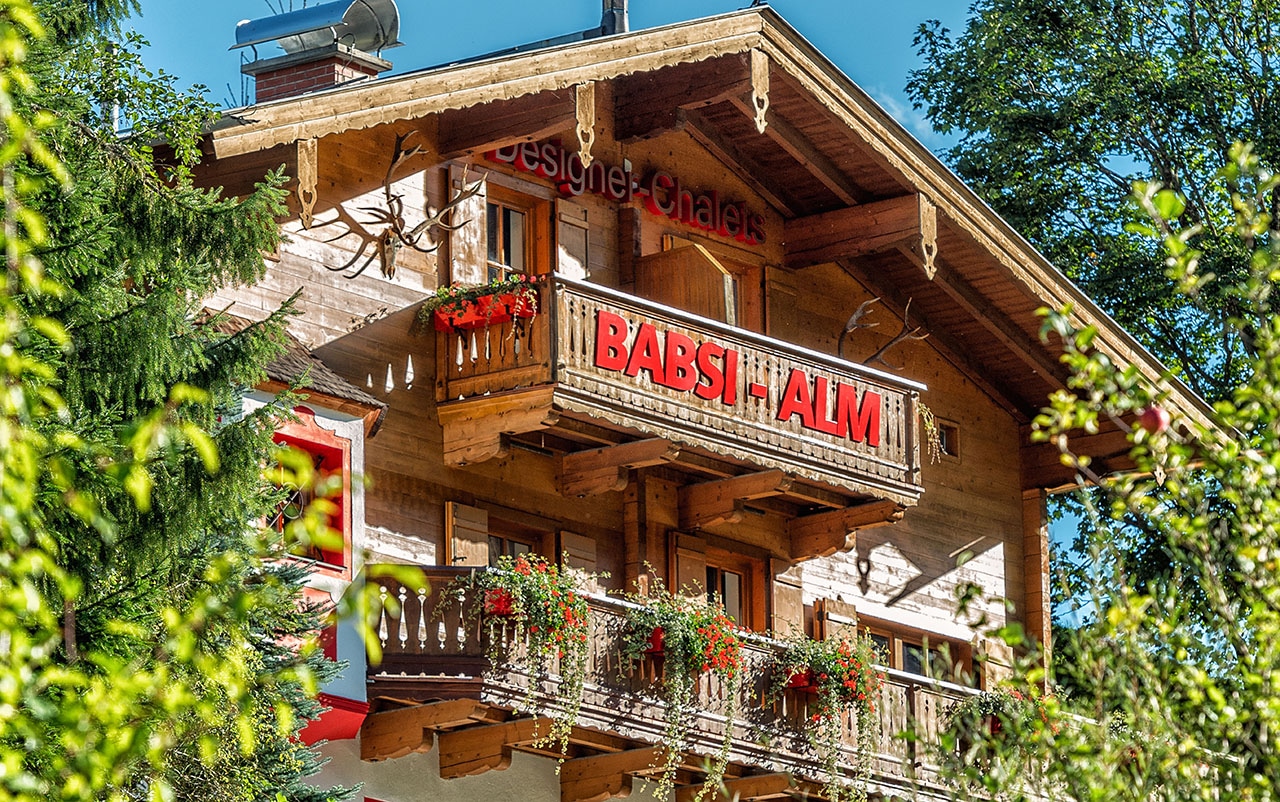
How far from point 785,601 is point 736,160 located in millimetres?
4851

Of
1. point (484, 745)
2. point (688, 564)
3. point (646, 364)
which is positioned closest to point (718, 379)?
point (646, 364)

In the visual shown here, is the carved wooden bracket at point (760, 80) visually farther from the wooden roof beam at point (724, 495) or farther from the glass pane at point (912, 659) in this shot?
the glass pane at point (912, 659)

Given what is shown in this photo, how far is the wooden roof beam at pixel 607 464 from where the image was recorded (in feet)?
74.9

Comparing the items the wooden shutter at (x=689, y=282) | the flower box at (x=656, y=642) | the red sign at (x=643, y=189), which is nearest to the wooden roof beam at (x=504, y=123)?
the red sign at (x=643, y=189)

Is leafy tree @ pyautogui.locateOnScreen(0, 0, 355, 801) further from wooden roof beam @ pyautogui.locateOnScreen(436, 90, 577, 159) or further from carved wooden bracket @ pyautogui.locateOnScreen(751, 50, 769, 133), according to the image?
carved wooden bracket @ pyautogui.locateOnScreen(751, 50, 769, 133)

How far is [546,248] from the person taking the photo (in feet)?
79.7

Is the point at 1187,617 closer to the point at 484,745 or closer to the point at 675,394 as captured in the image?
the point at 484,745

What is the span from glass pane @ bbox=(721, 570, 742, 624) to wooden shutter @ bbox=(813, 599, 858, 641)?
956mm

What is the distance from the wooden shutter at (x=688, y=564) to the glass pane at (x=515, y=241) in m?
3.19

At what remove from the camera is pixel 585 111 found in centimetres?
2216

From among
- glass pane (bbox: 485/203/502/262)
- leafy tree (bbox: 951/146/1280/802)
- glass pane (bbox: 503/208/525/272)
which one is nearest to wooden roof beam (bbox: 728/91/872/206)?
glass pane (bbox: 503/208/525/272)

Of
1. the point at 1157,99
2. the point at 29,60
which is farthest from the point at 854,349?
the point at 29,60

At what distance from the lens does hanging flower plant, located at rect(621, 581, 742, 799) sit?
2177 cm

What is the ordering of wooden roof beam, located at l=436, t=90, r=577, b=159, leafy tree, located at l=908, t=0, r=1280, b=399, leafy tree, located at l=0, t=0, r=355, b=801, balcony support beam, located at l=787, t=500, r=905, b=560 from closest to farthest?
leafy tree, located at l=0, t=0, r=355, b=801
wooden roof beam, located at l=436, t=90, r=577, b=159
balcony support beam, located at l=787, t=500, r=905, b=560
leafy tree, located at l=908, t=0, r=1280, b=399
